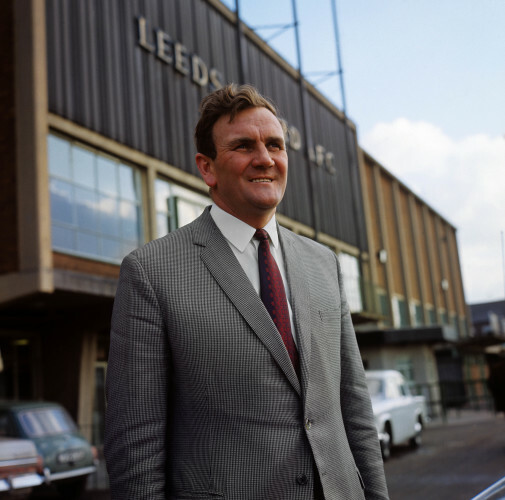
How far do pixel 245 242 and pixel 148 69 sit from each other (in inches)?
691

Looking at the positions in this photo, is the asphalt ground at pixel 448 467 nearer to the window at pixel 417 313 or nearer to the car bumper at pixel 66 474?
the car bumper at pixel 66 474

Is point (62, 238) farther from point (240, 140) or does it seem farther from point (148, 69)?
point (240, 140)

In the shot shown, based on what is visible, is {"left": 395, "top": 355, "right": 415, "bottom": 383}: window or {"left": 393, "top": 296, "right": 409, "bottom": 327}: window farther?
{"left": 393, "top": 296, "right": 409, "bottom": 327}: window

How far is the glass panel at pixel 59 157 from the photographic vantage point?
1501 cm

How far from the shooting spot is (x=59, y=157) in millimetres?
15289

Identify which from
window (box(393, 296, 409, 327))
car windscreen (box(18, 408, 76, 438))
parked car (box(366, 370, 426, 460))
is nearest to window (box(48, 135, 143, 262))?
car windscreen (box(18, 408, 76, 438))

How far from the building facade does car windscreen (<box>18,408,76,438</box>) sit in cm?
338

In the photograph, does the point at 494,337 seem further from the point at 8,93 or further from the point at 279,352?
the point at 279,352

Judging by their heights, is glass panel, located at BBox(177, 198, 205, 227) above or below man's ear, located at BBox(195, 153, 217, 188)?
above

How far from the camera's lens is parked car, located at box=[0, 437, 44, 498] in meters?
9.03

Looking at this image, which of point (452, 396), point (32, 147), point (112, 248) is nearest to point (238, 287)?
point (32, 147)

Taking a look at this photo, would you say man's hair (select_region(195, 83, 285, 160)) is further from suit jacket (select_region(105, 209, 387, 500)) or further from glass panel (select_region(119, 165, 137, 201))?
glass panel (select_region(119, 165, 137, 201))

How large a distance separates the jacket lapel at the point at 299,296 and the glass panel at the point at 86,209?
1351 centimetres

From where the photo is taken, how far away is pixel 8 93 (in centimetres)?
1503
